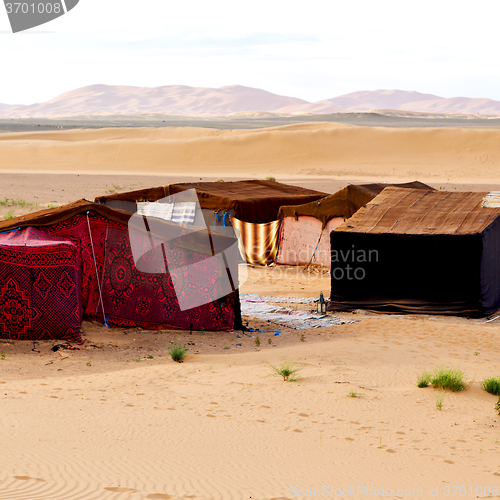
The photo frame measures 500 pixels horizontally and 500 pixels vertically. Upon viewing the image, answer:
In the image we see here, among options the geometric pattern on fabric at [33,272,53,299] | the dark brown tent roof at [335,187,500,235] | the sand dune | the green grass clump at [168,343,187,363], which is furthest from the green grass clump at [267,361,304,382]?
the sand dune

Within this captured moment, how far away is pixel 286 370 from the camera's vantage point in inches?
335

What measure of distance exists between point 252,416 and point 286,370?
56.4 inches

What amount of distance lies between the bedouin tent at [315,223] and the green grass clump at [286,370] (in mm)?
10256

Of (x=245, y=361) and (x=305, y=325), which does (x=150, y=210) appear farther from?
(x=245, y=361)

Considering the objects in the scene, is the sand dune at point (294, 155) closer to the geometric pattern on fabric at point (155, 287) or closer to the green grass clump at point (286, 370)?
the geometric pattern on fabric at point (155, 287)

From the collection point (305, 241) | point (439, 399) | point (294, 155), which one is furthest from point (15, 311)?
point (294, 155)

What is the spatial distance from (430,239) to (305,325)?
10.4 ft

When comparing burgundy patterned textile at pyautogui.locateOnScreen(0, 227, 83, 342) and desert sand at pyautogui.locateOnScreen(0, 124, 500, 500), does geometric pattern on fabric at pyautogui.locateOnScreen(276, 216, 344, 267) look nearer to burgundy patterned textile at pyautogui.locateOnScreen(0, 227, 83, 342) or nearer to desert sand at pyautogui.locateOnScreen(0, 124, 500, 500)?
desert sand at pyautogui.locateOnScreen(0, 124, 500, 500)

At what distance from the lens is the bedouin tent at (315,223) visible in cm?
1886

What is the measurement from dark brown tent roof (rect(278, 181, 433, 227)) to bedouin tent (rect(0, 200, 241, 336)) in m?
7.84

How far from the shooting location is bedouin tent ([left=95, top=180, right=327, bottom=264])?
66.0ft

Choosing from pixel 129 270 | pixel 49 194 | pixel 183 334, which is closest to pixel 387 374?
pixel 183 334

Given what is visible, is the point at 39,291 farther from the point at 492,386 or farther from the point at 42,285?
the point at 492,386

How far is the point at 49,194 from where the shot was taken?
3475 centimetres
